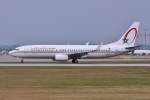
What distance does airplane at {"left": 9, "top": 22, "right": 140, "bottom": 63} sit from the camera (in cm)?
8075

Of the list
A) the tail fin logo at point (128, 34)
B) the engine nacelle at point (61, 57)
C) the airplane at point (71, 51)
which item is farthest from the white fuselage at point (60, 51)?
the tail fin logo at point (128, 34)

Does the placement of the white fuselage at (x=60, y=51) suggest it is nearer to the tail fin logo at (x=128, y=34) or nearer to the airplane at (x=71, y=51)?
the airplane at (x=71, y=51)

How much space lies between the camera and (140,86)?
31188 mm

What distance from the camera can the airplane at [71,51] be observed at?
80.8 meters

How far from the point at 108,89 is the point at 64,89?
2594 mm

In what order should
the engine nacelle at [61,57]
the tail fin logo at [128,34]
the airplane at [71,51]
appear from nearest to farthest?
the engine nacelle at [61,57], the airplane at [71,51], the tail fin logo at [128,34]

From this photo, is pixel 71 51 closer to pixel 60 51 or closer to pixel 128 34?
pixel 60 51

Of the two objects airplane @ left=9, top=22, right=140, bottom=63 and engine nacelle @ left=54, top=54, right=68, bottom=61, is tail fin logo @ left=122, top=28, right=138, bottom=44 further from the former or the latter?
engine nacelle @ left=54, top=54, right=68, bottom=61

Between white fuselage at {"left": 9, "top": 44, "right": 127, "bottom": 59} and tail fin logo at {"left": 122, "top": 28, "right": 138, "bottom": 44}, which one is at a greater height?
tail fin logo at {"left": 122, "top": 28, "right": 138, "bottom": 44}

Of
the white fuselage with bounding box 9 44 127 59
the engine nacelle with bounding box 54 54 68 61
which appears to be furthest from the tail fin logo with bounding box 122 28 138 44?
the engine nacelle with bounding box 54 54 68 61

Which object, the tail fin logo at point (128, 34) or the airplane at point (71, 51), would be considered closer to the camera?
the airplane at point (71, 51)

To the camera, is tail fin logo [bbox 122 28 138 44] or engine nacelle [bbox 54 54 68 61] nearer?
engine nacelle [bbox 54 54 68 61]

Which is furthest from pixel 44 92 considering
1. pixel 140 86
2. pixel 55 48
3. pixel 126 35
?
pixel 126 35

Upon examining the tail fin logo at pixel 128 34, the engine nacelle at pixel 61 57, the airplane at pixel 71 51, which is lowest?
the engine nacelle at pixel 61 57
